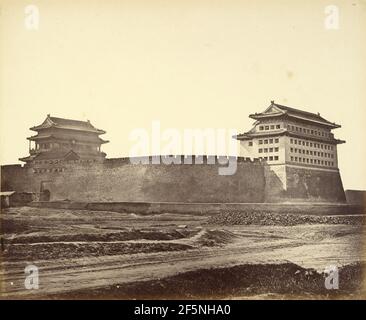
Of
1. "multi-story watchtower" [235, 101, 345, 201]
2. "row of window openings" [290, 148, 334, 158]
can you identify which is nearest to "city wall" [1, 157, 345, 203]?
"multi-story watchtower" [235, 101, 345, 201]

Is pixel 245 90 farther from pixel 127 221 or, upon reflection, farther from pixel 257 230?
pixel 127 221

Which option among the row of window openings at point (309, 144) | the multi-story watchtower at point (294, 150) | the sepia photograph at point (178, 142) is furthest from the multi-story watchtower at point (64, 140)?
the row of window openings at point (309, 144)

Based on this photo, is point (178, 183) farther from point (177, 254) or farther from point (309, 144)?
point (309, 144)

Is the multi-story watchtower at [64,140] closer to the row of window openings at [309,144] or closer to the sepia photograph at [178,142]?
the sepia photograph at [178,142]

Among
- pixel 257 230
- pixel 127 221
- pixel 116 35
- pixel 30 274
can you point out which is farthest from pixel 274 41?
pixel 30 274

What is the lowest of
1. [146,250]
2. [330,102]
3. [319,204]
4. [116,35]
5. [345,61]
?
[146,250]

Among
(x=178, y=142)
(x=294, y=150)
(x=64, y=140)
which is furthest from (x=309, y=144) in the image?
(x=64, y=140)

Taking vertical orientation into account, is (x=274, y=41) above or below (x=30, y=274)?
above
